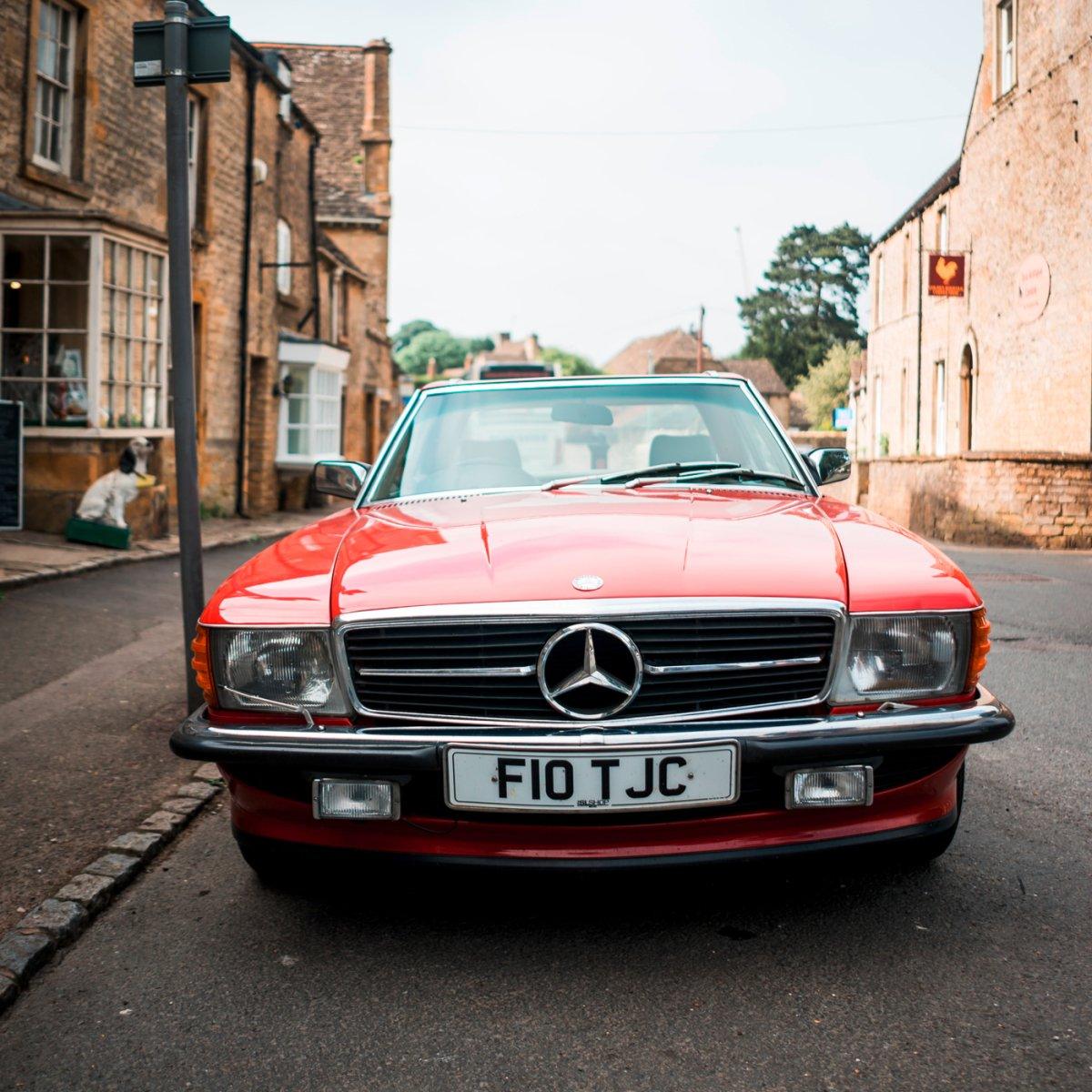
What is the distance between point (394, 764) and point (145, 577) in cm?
873

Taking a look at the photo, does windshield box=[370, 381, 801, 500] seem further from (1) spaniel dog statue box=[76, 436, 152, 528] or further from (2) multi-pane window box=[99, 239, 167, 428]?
(2) multi-pane window box=[99, 239, 167, 428]

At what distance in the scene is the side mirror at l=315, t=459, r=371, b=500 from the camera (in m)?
4.73

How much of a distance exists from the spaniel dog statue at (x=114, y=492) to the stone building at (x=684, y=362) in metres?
77.5

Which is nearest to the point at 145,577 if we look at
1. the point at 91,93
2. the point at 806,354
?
the point at 91,93

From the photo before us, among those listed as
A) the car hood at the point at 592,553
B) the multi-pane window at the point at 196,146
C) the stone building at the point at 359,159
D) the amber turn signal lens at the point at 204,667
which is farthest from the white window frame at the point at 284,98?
the amber turn signal lens at the point at 204,667

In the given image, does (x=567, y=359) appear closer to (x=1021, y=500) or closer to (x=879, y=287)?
(x=879, y=287)

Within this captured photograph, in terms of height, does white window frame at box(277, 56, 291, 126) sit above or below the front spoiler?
above

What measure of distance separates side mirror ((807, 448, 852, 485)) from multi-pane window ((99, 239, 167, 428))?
10.5 m

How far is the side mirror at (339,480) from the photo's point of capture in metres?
4.73

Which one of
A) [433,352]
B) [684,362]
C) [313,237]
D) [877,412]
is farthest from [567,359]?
[313,237]

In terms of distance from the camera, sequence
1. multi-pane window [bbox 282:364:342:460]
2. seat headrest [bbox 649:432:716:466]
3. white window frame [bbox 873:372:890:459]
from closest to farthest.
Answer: seat headrest [bbox 649:432:716:466] → multi-pane window [bbox 282:364:342:460] → white window frame [bbox 873:372:890:459]

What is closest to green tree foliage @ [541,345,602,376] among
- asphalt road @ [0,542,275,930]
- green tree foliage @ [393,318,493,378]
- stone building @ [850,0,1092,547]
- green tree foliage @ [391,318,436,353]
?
green tree foliage @ [393,318,493,378]

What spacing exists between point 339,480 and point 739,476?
153 cm

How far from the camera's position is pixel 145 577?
1097cm
